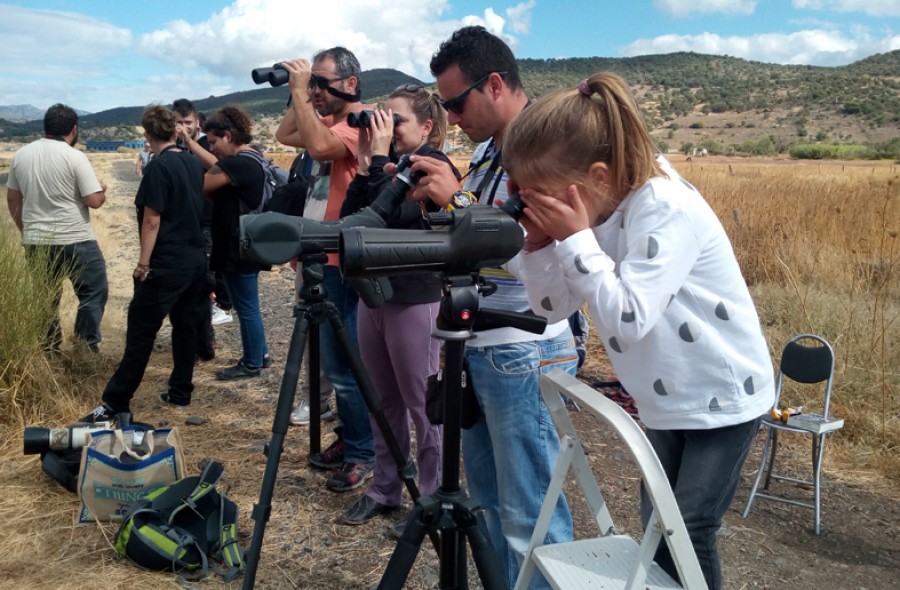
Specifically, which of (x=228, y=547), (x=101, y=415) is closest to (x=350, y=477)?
(x=228, y=547)

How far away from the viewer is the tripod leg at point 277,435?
2.27 metres

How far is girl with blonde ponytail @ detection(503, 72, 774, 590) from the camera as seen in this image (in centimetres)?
129

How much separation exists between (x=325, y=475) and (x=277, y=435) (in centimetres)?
128

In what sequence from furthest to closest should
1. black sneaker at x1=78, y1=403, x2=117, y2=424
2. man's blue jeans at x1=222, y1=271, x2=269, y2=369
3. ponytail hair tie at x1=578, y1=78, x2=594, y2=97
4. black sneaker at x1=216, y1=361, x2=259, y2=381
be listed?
black sneaker at x1=216, y1=361, x2=259, y2=381
man's blue jeans at x1=222, y1=271, x2=269, y2=369
black sneaker at x1=78, y1=403, x2=117, y2=424
ponytail hair tie at x1=578, y1=78, x2=594, y2=97

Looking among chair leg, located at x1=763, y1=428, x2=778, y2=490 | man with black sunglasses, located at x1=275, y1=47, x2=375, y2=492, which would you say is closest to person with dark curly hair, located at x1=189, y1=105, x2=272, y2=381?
man with black sunglasses, located at x1=275, y1=47, x2=375, y2=492

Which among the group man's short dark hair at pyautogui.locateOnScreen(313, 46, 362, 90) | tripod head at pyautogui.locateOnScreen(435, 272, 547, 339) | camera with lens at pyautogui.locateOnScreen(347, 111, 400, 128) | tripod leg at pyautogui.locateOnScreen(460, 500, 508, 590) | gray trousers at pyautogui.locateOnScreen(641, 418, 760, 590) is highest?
man's short dark hair at pyautogui.locateOnScreen(313, 46, 362, 90)

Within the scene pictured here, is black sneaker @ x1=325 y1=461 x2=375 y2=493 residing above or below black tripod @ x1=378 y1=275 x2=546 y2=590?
below

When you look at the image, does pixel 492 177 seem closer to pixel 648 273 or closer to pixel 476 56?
pixel 476 56

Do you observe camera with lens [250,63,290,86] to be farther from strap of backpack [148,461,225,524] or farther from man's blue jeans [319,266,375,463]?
strap of backpack [148,461,225,524]

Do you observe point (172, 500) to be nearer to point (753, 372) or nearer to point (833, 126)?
point (753, 372)

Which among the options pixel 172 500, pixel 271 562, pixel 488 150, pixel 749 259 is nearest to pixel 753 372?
pixel 488 150

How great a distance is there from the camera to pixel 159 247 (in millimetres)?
4219

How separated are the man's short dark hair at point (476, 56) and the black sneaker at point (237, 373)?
344cm

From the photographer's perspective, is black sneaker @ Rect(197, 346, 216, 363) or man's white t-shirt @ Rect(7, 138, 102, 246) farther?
black sneaker @ Rect(197, 346, 216, 363)
